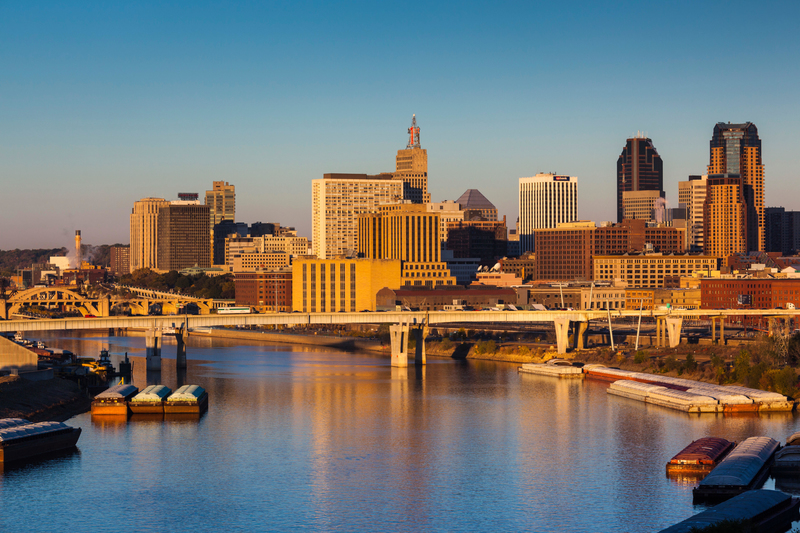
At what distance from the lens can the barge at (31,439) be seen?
208 ft

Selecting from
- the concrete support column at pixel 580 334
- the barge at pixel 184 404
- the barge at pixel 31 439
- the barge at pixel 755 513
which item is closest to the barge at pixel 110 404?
the barge at pixel 184 404

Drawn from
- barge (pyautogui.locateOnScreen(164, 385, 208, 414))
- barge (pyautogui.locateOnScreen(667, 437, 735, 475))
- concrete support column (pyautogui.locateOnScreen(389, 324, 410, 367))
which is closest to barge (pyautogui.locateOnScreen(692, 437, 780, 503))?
barge (pyautogui.locateOnScreen(667, 437, 735, 475))

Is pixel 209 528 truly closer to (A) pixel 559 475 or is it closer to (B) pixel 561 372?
(A) pixel 559 475

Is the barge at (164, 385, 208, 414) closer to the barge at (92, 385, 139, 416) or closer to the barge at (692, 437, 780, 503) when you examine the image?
the barge at (92, 385, 139, 416)

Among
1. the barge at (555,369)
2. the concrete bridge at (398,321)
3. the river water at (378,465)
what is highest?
the concrete bridge at (398,321)

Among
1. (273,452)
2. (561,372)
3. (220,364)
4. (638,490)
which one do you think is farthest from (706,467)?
(220,364)

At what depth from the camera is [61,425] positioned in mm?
69250

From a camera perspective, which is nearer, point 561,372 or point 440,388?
point 440,388

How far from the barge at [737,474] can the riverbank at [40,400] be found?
47213mm

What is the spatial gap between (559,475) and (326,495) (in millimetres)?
13447

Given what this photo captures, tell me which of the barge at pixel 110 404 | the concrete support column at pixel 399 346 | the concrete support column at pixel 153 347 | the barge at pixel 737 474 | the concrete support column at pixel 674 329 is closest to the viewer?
the barge at pixel 737 474

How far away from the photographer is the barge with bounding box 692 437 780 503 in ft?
176

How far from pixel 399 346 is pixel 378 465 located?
222 feet

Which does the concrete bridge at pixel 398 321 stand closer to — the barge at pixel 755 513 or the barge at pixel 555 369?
the barge at pixel 555 369
